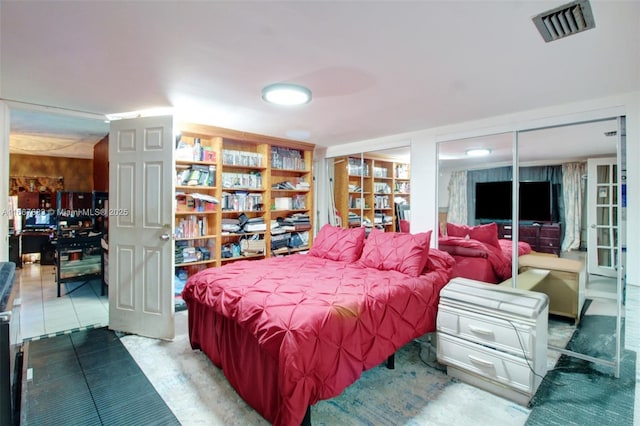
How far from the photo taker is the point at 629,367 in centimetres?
238

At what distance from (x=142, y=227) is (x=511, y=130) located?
144 inches

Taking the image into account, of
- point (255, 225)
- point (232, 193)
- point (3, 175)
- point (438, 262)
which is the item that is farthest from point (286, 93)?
point (3, 175)

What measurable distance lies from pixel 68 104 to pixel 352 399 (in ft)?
11.3

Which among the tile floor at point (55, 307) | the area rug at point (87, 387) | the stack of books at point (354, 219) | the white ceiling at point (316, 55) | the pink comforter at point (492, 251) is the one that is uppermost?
the white ceiling at point (316, 55)

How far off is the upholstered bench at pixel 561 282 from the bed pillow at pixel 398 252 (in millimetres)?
1007

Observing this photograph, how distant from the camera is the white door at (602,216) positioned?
2.46 metres

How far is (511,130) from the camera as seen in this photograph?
2975mm

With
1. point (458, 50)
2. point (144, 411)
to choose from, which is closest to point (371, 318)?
point (144, 411)

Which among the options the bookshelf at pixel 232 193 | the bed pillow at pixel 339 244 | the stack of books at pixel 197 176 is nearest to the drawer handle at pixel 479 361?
the bed pillow at pixel 339 244

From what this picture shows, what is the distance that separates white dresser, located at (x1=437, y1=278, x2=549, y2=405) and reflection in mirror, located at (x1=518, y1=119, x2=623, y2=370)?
0.84 metres

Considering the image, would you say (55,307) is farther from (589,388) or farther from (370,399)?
(589,388)

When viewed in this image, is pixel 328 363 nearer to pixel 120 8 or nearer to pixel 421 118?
pixel 120 8

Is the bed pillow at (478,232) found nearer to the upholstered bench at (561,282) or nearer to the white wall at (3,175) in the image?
the upholstered bench at (561,282)

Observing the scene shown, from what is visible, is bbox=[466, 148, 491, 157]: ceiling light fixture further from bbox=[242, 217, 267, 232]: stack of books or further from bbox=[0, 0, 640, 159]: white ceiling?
bbox=[242, 217, 267, 232]: stack of books
